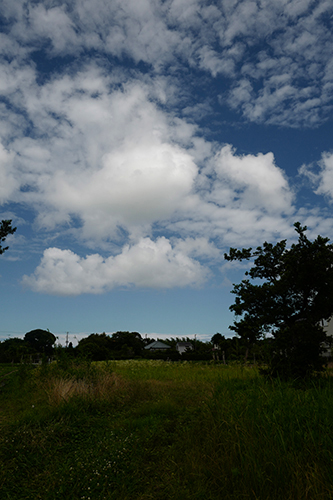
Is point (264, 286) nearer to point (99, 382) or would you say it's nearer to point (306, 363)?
point (306, 363)

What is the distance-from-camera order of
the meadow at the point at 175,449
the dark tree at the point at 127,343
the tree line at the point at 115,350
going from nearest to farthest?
the meadow at the point at 175,449, the tree line at the point at 115,350, the dark tree at the point at 127,343

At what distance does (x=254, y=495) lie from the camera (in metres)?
3.58

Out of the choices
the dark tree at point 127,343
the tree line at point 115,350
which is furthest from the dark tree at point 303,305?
the dark tree at point 127,343

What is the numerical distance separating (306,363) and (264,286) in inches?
310

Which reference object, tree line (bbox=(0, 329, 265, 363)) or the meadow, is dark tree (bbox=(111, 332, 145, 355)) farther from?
the meadow

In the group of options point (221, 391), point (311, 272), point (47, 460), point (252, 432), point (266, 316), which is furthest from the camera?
point (266, 316)

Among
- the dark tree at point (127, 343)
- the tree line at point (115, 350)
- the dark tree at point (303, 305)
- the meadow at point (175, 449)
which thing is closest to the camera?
the meadow at point (175, 449)

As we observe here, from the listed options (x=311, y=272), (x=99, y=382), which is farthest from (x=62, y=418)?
(x=311, y=272)

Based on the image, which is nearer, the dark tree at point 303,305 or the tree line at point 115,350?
the dark tree at point 303,305

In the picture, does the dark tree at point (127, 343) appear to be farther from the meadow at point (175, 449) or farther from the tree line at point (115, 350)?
the meadow at point (175, 449)

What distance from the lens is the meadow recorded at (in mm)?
3930

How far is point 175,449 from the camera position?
558cm

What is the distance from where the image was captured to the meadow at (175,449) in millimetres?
3930

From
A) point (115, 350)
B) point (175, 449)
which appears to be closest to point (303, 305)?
point (175, 449)
